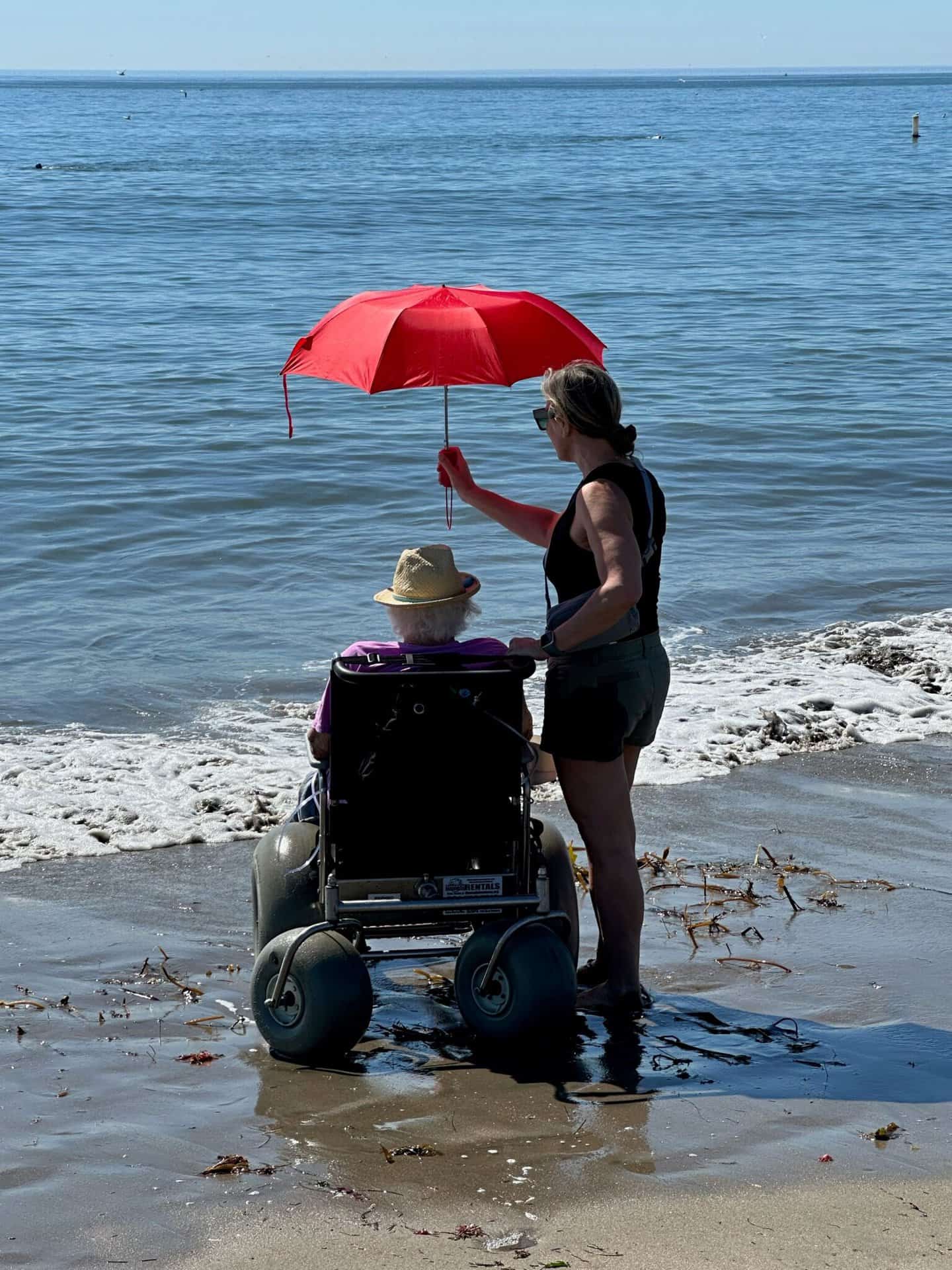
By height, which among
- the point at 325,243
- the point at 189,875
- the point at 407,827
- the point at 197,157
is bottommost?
the point at 189,875

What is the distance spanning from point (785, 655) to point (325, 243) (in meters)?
23.5

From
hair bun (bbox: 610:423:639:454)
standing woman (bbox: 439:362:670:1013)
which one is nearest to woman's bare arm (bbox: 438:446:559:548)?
standing woman (bbox: 439:362:670:1013)

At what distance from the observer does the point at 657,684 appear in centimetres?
423

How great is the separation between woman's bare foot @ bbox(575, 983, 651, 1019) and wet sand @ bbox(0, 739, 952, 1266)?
0.15ft

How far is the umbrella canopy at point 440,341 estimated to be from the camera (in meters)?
4.41

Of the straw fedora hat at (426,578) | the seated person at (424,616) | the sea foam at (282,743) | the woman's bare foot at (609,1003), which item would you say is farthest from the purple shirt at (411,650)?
the sea foam at (282,743)

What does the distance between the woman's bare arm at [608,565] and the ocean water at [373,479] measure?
2.64m

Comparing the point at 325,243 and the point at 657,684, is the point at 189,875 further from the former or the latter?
the point at 325,243

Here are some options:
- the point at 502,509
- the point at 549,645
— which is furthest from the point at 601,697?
the point at 502,509

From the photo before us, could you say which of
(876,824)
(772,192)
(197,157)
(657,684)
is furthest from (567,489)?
(197,157)

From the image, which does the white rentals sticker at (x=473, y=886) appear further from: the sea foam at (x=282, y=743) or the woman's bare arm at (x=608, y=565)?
the sea foam at (x=282, y=743)

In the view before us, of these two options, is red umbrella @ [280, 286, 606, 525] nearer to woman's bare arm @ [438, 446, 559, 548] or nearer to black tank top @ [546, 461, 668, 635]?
woman's bare arm @ [438, 446, 559, 548]

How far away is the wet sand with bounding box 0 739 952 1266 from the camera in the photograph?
10.3 ft

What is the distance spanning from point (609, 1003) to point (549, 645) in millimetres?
1101
